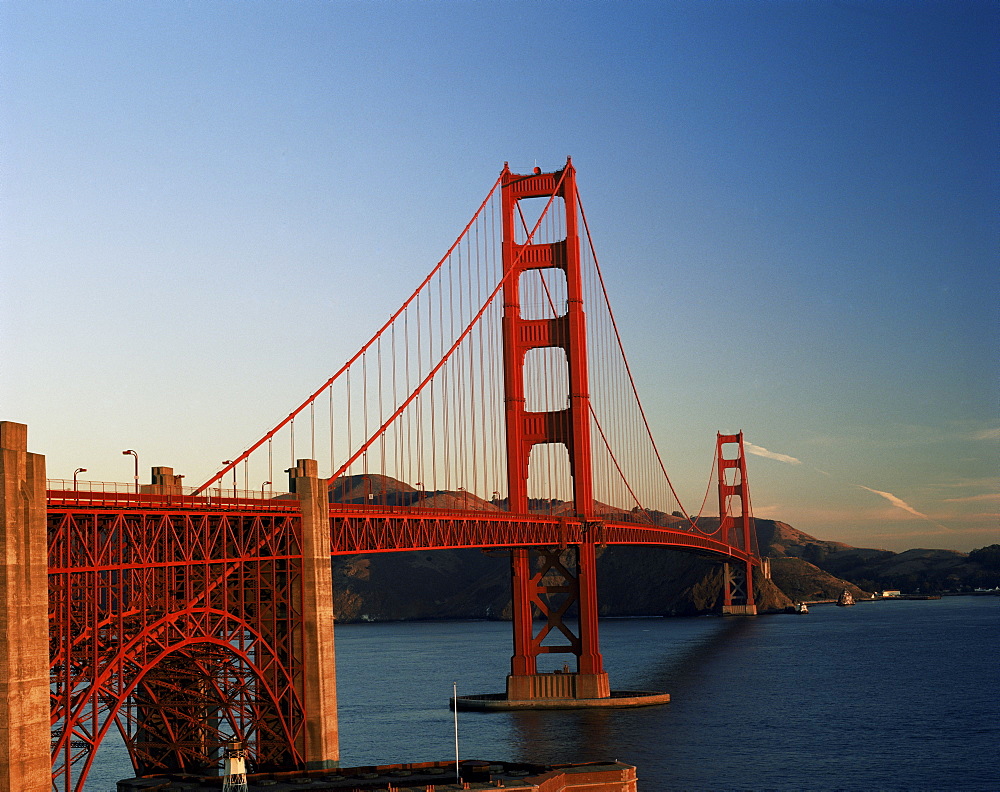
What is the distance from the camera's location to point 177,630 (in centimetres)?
4750

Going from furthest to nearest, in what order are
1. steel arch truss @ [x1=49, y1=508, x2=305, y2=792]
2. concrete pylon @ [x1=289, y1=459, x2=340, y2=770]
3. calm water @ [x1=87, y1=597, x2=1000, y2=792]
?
calm water @ [x1=87, y1=597, x2=1000, y2=792], concrete pylon @ [x1=289, y1=459, x2=340, y2=770], steel arch truss @ [x1=49, y1=508, x2=305, y2=792]

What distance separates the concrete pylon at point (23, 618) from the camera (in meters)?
35.9

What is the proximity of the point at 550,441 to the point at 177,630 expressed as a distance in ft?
138

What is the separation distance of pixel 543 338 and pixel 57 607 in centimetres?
5219

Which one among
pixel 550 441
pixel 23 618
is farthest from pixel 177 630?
pixel 550 441

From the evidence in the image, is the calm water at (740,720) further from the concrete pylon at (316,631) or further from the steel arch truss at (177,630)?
the steel arch truss at (177,630)

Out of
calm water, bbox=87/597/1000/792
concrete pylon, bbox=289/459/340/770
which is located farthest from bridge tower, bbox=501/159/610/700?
concrete pylon, bbox=289/459/340/770

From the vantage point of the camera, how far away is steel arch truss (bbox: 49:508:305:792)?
40.6 meters

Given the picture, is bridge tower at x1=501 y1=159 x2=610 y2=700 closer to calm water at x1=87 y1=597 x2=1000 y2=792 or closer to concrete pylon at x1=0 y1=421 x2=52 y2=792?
calm water at x1=87 y1=597 x2=1000 y2=792

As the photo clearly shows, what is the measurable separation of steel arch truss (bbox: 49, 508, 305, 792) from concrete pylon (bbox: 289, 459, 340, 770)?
1.33 feet

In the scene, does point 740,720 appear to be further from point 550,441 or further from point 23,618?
point 23,618

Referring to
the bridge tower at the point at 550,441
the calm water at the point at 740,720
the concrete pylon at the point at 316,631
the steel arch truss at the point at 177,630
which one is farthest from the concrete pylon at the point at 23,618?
the bridge tower at the point at 550,441

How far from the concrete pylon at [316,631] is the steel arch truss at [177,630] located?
1.33 feet

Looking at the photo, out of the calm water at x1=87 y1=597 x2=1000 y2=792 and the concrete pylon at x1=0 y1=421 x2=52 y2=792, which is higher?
the concrete pylon at x1=0 y1=421 x2=52 y2=792
